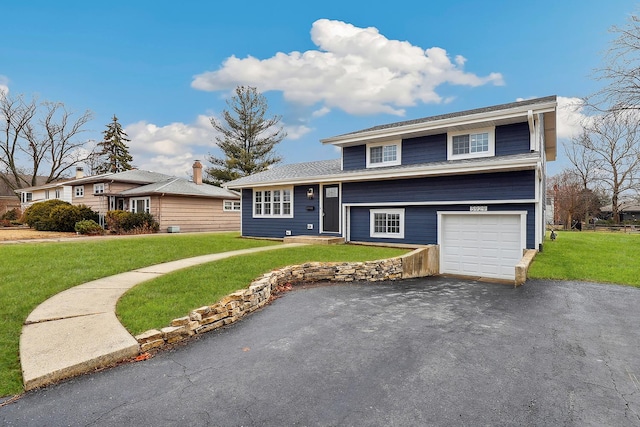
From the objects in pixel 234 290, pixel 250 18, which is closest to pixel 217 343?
pixel 234 290

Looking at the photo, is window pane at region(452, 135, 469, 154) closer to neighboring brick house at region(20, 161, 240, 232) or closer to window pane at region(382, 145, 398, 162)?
window pane at region(382, 145, 398, 162)

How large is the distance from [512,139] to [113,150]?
1932 inches

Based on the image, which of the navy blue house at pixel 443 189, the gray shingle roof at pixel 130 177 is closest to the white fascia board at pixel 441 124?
the navy blue house at pixel 443 189

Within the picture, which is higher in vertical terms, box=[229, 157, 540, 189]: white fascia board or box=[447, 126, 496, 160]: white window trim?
box=[447, 126, 496, 160]: white window trim

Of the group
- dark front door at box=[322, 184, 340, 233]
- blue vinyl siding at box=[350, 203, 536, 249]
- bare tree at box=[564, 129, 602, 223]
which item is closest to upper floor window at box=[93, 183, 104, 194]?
dark front door at box=[322, 184, 340, 233]

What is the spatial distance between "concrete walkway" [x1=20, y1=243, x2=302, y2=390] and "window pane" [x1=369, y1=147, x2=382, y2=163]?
1134cm

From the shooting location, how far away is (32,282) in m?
6.56

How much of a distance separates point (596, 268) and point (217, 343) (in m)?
11.6

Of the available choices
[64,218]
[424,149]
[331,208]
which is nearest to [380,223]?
[331,208]

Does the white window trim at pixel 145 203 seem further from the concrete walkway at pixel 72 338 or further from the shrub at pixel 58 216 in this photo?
the concrete walkway at pixel 72 338

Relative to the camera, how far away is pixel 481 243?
11797mm

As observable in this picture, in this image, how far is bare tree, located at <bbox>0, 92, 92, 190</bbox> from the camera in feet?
115

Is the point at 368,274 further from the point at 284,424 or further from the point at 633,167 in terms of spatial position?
the point at 633,167

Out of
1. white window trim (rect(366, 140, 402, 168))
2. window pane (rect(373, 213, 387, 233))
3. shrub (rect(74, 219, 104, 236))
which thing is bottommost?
shrub (rect(74, 219, 104, 236))
